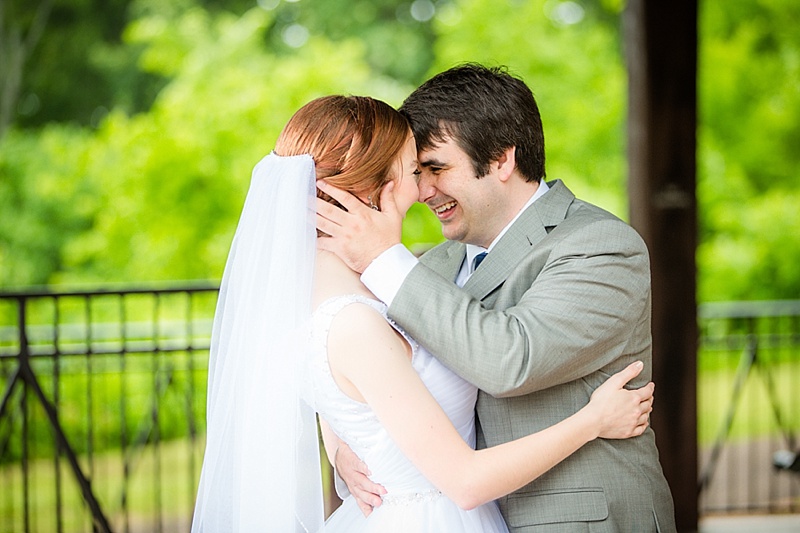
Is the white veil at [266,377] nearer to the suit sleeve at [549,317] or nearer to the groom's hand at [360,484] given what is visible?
the groom's hand at [360,484]

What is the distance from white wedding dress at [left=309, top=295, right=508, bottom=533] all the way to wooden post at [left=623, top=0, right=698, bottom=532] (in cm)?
237

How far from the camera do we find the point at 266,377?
6.44 ft

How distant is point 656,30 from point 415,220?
5943 mm

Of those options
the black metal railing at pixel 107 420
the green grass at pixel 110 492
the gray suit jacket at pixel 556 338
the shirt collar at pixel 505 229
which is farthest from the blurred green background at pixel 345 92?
the gray suit jacket at pixel 556 338

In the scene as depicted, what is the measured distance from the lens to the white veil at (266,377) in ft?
6.28

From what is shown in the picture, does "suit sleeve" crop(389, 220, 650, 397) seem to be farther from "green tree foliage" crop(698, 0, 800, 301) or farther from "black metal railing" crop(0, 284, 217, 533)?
"green tree foliage" crop(698, 0, 800, 301)

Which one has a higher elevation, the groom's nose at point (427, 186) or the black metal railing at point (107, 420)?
the groom's nose at point (427, 186)

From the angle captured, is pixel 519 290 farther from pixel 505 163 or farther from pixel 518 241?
pixel 505 163

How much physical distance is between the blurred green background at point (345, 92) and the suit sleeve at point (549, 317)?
25.5 feet

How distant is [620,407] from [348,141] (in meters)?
0.81

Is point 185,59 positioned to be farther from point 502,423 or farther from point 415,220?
point 502,423

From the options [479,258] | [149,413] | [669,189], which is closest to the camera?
→ [479,258]

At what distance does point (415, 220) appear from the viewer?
9922mm

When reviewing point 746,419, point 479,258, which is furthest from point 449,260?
point 746,419
